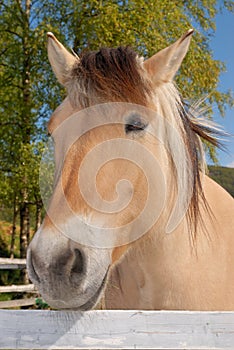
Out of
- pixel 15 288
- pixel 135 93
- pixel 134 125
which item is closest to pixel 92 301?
pixel 134 125

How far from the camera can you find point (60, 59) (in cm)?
286

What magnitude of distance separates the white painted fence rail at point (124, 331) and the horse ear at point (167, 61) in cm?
134

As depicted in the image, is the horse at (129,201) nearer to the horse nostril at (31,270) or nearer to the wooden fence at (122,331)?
the horse nostril at (31,270)

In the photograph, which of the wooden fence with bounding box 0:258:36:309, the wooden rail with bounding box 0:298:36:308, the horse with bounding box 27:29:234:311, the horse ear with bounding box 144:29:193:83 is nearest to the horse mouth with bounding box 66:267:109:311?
the horse with bounding box 27:29:234:311

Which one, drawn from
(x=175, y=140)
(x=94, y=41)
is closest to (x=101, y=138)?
(x=175, y=140)

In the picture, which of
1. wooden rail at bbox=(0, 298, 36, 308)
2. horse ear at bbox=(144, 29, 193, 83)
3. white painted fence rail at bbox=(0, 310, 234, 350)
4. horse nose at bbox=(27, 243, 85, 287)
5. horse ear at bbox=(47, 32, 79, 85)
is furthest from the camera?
wooden rail at bbox=(0, 298, 36, 308)

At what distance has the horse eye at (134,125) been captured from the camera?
242 cm

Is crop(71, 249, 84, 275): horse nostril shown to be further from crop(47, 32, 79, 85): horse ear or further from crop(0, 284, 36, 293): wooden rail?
crop(0, 284, 36, 293): wooden rail

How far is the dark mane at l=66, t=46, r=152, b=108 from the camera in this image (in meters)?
2.46

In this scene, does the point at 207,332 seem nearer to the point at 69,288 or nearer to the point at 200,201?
the point at 69,288

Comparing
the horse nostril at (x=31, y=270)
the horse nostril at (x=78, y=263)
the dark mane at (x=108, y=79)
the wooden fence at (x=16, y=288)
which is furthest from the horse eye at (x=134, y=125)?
the wooden fence at (x=16, y=288)

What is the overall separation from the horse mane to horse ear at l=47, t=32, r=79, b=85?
13 cm

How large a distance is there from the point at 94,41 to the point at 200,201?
11.1 metres

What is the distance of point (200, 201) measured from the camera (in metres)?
2.99
